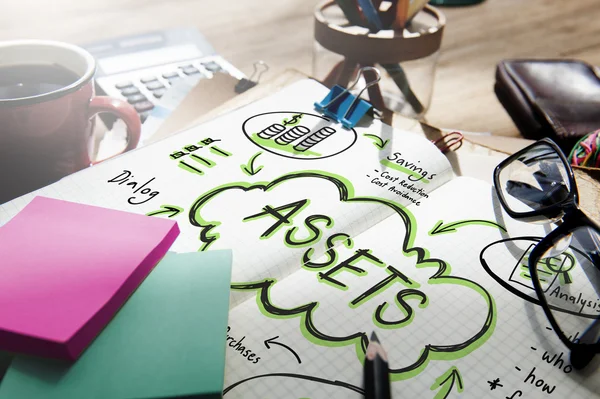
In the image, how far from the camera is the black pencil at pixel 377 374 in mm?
282

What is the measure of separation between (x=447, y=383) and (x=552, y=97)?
15.8 inches

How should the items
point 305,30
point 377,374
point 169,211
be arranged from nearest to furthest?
point 377,374, point 169,211, point 305,30

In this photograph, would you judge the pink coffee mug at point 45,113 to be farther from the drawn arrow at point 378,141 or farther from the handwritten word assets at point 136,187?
the drawn arrow at point 378,141

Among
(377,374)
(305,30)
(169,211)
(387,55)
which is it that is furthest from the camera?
(305,30)

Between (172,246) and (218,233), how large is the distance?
31 millimetres

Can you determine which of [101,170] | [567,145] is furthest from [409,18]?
[101,170]

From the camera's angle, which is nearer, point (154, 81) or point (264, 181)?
point (264, 181)

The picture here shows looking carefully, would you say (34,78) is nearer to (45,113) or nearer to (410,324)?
(45,113)

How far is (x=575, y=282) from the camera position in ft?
1.19

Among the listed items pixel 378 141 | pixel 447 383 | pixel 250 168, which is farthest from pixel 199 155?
pixel 447 383

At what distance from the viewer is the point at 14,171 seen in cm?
43

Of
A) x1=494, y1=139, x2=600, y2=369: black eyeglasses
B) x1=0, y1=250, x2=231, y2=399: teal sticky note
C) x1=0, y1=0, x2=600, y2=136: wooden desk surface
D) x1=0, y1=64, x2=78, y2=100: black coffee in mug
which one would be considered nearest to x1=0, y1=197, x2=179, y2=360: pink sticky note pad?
x1=0, y1=250, x2=231, y2=399: teal sticky note

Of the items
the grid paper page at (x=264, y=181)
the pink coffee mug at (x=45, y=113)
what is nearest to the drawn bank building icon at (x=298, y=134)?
→ the grid paper page at (x=264, y=181)

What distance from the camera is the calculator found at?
0.56 meters
